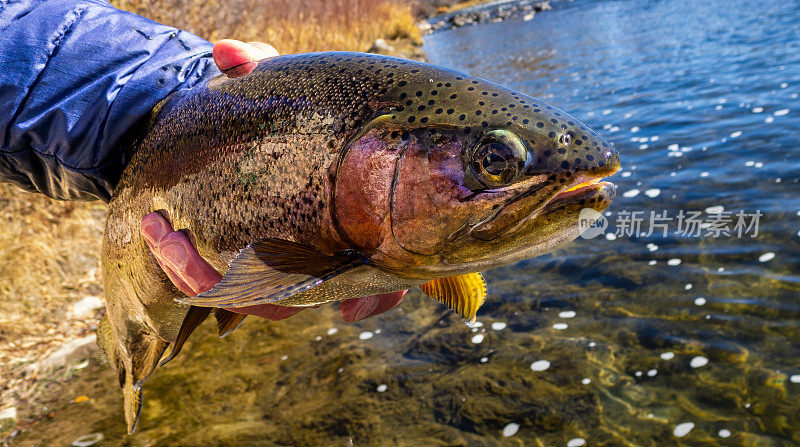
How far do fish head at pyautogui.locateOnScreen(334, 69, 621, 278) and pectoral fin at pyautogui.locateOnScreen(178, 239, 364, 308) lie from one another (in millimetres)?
133

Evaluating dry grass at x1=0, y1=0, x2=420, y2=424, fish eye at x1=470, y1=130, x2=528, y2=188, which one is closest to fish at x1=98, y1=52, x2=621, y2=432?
fish eye at x1=470, y1=130, x2=528, y2=188

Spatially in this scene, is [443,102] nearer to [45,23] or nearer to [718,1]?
[45,23]

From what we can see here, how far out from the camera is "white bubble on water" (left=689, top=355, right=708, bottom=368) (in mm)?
4922

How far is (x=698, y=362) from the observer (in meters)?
4.95

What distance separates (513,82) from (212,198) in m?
16.8

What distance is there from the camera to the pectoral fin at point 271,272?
181 centimetres

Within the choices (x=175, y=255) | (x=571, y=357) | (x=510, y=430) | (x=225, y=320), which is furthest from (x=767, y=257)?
(x=175, y=255)

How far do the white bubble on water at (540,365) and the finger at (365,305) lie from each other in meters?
2.88

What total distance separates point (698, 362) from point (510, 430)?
176cm

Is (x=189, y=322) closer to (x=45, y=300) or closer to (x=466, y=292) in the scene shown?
(x=466, y=292)

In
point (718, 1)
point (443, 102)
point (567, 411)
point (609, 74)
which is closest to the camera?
point (443, 102)

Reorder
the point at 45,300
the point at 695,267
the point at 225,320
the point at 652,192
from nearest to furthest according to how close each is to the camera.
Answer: the point at 225,320
the point at 695,267
the point at 45,300
the point at 652,192

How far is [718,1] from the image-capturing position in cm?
2467

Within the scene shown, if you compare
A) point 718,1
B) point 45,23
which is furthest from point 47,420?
point 718,1
